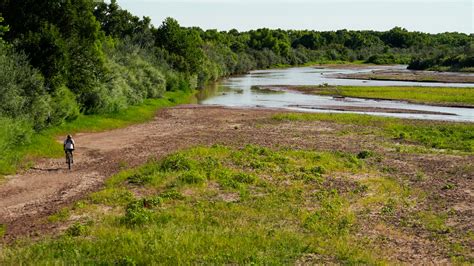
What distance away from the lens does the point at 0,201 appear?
2398cm

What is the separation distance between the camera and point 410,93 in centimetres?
8812

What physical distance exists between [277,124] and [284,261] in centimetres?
3743

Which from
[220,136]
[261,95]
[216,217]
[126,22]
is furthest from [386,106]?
[126,22]

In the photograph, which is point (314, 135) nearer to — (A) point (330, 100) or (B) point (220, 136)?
(B) point (220, 136)

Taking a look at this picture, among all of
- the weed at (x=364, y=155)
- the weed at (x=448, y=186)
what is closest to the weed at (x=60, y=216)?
the weed at (x=448, y=186)

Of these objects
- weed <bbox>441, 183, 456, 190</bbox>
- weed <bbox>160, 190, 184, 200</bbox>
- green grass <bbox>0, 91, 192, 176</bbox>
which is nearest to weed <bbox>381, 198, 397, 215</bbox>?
weed <bbox>441, 183, 456, 190</bbox>

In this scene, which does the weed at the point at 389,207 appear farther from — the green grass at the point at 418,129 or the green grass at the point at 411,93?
the green grass at the point at 411,93

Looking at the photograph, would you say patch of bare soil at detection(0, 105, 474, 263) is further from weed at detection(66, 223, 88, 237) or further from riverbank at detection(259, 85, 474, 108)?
riverbank at detection(259, 85, 474, 108)

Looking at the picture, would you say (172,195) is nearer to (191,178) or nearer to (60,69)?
(191,178)

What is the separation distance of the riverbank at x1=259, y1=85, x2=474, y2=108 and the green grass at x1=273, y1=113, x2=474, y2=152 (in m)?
23.5

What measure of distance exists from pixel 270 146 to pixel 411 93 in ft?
186

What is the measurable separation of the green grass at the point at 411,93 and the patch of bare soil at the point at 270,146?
1333 inches

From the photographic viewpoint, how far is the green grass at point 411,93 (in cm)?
7806

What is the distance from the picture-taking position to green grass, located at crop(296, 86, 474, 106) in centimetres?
7806
